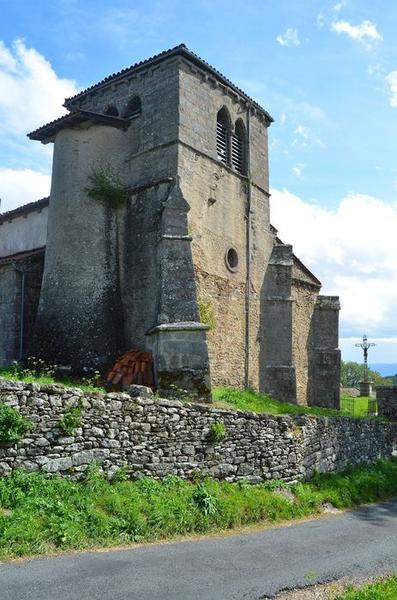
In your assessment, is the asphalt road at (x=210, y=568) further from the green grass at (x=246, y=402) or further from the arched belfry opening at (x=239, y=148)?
the arched belfry opening at (x=239, y=148)

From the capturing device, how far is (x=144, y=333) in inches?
653

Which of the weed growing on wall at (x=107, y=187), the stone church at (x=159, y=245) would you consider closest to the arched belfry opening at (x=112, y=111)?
the stone church at (x=159, y=245)

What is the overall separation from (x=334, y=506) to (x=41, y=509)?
284 inches

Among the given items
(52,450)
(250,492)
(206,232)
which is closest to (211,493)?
(250,492)

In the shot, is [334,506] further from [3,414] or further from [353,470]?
[3,414]

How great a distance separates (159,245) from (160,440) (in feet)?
22.5

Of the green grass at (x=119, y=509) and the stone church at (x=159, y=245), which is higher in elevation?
the stone church at (x=159, y=245)

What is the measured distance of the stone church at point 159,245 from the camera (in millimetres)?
15773

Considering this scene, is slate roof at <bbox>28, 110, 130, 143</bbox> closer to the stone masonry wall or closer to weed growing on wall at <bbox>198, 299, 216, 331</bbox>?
weed growing on wall at <bbox>198, 299, 216, 331</bbox>

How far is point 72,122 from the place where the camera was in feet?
57.0

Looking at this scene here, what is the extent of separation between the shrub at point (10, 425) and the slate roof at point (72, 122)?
10992mm

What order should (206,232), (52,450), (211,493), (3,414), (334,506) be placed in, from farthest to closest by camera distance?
(206,232) < (334,506) < (211,493) < (52,450) < (3,414)

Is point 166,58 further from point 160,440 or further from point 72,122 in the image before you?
point 160,440

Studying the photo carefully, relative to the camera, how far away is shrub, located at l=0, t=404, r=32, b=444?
8297 millimetres
